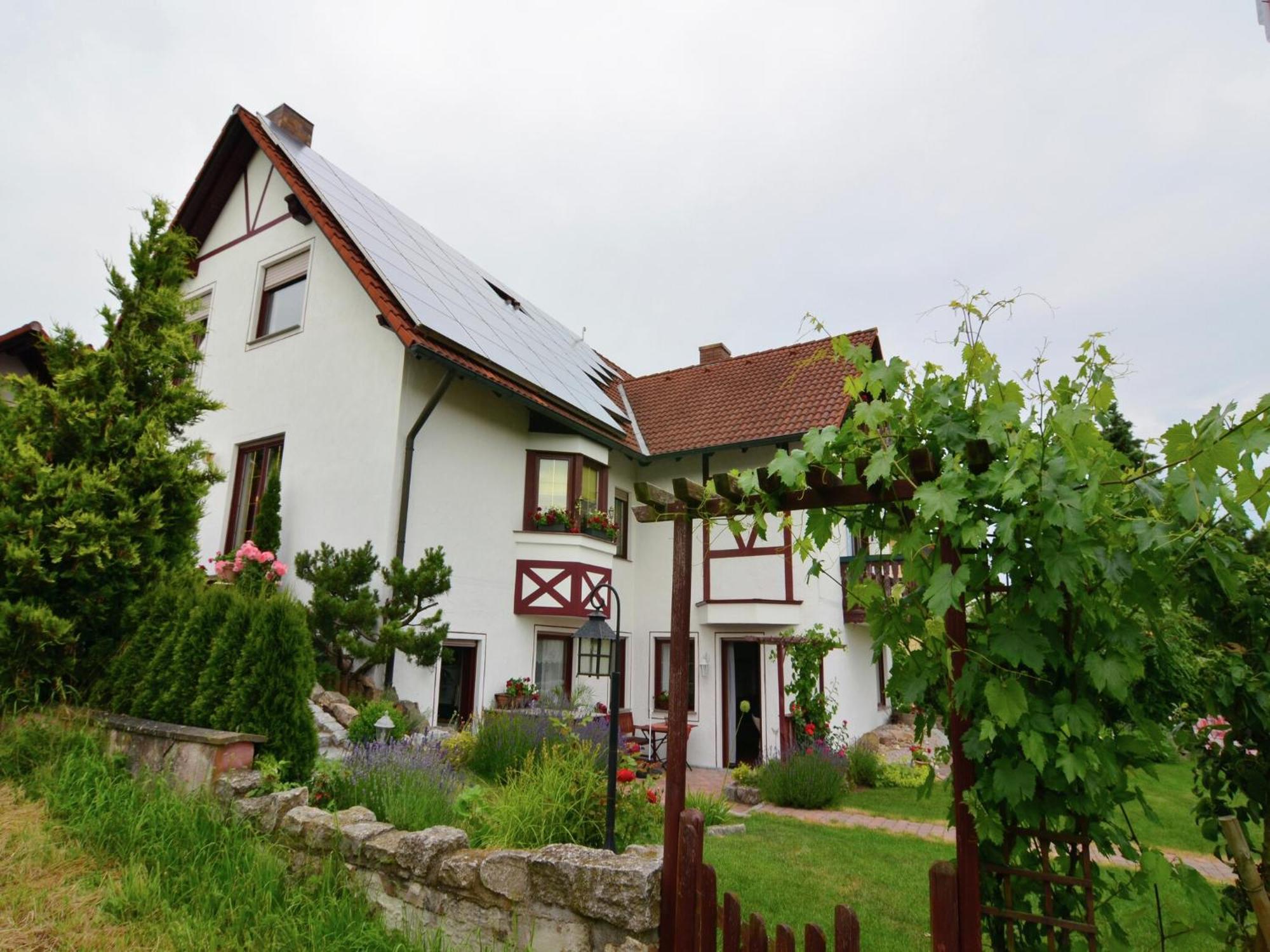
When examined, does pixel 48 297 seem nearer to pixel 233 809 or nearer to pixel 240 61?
pixel 240 61

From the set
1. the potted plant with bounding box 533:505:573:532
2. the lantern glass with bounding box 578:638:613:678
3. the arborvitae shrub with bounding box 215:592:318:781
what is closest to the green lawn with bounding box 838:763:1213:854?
the lantern glass with bounding box 578:638:613:678

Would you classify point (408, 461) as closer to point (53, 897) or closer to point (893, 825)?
point (53, 897)

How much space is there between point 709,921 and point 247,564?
7.79 m

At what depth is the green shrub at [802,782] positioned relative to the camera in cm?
838

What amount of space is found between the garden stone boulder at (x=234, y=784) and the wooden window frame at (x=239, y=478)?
21.5 feet

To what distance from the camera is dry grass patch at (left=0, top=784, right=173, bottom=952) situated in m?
3.30

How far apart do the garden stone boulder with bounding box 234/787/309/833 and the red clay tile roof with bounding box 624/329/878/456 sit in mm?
9016

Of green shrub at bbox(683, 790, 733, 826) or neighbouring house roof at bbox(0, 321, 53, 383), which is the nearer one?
green shrub at bbox(683, 790, 733, 826)

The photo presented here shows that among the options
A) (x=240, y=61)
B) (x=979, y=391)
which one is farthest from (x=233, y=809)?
(x=240, y=61)

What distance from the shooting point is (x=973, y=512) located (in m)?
2.41

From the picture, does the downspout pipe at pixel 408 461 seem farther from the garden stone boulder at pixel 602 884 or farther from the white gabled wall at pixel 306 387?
the garden stone boulder at pixel 602 884

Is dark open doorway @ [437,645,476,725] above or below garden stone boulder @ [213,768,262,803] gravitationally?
above

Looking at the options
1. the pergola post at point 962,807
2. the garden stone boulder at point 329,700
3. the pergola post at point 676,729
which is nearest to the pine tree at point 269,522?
the garden stone boulder at point 329,700

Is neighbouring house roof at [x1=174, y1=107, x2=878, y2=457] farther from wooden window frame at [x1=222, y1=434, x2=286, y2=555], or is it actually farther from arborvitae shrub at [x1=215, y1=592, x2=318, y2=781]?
arborvitae shrub at [x1=215, y1=592, x2=318, y2=781]
